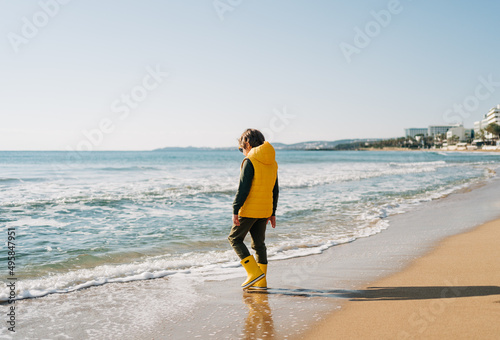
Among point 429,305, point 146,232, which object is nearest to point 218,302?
point 429,305

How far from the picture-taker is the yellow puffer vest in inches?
169

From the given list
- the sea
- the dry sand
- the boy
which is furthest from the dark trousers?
the dry sand

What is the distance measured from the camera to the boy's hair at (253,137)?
4.54 metres

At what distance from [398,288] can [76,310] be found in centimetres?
354

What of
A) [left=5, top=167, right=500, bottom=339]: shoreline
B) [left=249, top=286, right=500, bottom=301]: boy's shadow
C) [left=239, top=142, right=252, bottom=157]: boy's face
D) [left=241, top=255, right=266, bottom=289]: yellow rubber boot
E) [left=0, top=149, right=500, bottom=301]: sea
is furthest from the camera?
[left=0, top=149, right=500, bottom=301]: sea

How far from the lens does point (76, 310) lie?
3982 mm

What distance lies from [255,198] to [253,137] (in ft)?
2.42

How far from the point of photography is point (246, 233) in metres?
4.51

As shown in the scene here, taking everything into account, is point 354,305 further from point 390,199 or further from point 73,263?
point 390,199

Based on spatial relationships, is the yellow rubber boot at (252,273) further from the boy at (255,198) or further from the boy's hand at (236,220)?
the boy's hand at (236,220)

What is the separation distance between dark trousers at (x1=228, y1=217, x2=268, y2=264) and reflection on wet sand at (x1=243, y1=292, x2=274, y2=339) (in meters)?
0.47

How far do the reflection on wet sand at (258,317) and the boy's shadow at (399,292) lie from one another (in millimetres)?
188

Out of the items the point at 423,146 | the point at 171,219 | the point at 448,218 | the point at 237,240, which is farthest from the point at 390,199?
the point at 423,146

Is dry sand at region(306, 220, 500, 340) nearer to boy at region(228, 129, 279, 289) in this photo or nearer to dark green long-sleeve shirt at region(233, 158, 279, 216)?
boy at region(228, 129, 279, 289)
